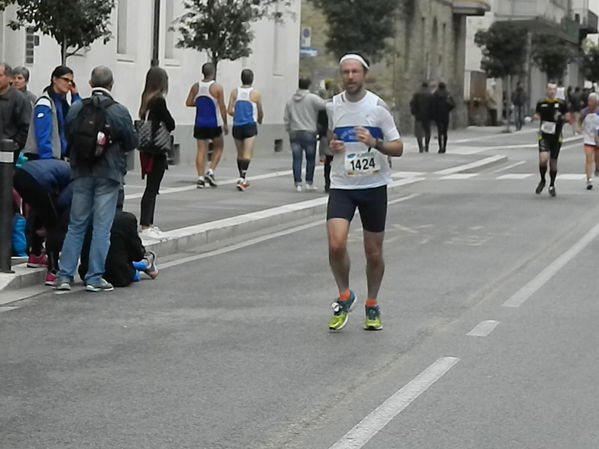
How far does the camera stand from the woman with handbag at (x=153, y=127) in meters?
15.6

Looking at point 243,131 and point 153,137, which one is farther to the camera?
point 243,131

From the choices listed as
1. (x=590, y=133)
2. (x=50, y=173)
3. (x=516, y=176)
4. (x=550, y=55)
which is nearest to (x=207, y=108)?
(x=590, y=133)

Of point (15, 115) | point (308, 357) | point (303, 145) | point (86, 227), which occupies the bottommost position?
point (308, 357)

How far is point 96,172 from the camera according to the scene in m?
12.4

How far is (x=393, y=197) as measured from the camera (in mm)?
24562

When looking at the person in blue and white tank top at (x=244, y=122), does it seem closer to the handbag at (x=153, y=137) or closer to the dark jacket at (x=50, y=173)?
the handbag at (x=153, y=137)

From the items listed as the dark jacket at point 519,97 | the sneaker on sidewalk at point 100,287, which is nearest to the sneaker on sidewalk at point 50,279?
the sneaker on sidewalk at point 100,287

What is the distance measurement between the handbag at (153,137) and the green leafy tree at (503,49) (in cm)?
4206

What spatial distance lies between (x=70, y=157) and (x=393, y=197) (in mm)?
12548

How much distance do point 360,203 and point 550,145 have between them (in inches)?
557

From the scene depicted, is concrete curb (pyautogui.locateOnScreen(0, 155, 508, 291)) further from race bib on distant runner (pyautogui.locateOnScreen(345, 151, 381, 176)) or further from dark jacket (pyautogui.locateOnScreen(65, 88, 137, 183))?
race bib on distant runner (pyautogui.locateOnScreen(345, 151, 381, 176))

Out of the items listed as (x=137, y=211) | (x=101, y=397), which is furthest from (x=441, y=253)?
(x=101, y=397)

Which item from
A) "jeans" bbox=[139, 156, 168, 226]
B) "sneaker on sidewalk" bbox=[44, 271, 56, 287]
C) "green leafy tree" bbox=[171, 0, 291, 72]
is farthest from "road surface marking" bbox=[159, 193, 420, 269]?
"green leafy tree" bbox=[171, 0, 291, 72]

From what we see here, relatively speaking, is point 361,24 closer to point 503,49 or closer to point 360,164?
point 503,49
